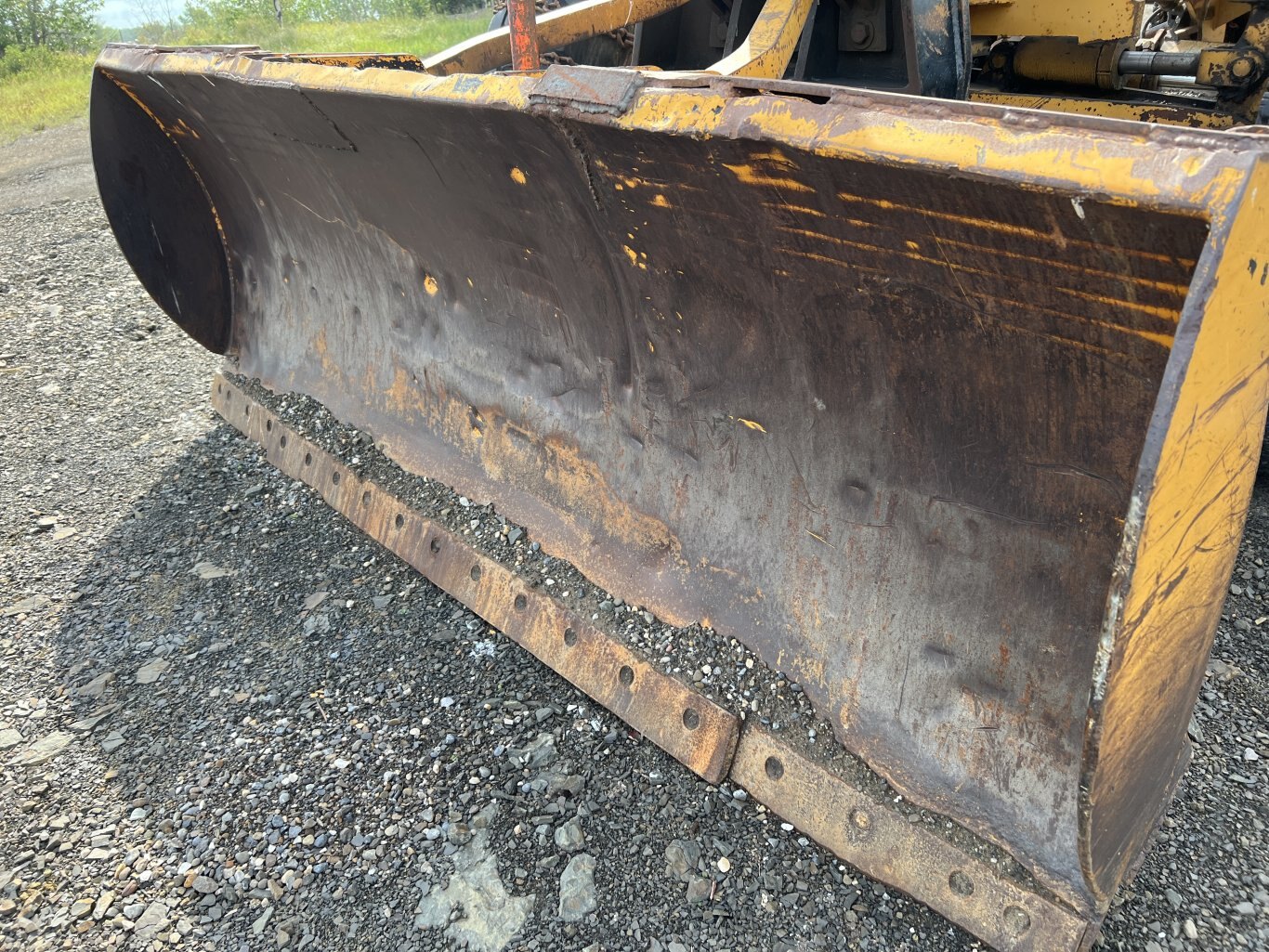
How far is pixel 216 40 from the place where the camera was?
19.2 m

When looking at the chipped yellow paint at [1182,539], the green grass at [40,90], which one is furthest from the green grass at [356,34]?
the chipped yellow paint at [1182,539]

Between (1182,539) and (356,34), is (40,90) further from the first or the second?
(1182,539)

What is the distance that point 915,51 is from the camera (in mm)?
2268

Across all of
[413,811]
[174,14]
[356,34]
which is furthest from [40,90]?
[413,811]

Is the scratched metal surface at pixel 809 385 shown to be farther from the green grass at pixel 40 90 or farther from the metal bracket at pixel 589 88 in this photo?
the green grass at pixel 40 90

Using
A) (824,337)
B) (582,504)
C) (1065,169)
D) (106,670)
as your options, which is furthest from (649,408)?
(106,670)

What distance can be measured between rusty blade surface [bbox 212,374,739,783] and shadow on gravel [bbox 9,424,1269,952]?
68 millimetres

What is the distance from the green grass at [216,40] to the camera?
12.6 metres

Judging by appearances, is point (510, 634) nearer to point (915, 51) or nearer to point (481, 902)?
point (481, 902)

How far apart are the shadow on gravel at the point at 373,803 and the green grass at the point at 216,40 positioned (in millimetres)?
8708

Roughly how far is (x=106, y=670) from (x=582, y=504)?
125cm

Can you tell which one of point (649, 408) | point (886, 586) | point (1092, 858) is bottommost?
point (1092, 858)

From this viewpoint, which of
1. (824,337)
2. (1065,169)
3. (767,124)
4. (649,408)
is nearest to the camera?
(1065,169)

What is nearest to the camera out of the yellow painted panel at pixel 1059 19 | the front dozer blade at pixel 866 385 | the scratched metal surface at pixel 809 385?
the front dozer blade at pixel 866 385
